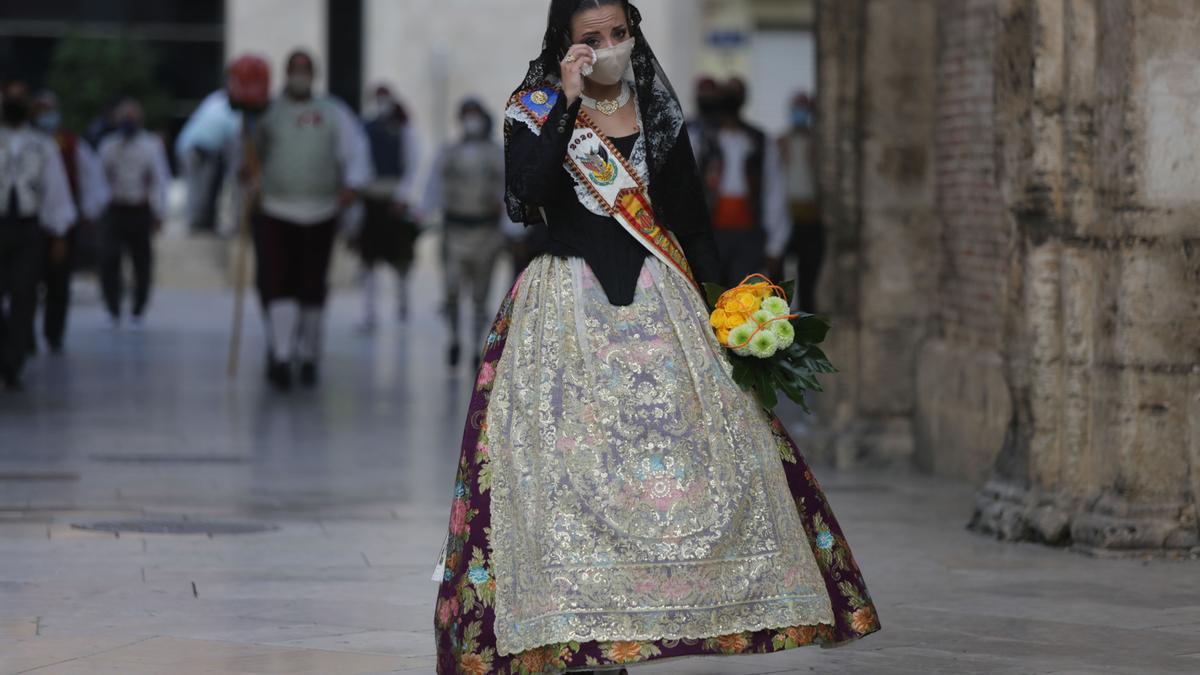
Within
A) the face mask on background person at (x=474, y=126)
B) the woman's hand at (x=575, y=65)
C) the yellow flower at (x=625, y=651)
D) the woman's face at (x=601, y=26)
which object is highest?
the woman's face at (x=601, y=26)

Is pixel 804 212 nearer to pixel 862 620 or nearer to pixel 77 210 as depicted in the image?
pixel 77 210

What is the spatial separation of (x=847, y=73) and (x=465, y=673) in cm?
663

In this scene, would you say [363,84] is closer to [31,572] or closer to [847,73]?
[847,73]

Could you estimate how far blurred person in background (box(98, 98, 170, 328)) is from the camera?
21203 millimetres

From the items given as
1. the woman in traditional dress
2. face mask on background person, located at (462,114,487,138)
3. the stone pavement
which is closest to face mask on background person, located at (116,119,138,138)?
face mask on background person, located at (462,114,487,138)

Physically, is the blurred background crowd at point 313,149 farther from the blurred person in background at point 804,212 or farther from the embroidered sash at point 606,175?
the embroidered sash at point 606,175

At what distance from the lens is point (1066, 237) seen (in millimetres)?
9109

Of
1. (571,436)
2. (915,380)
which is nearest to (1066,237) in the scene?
(915,380)

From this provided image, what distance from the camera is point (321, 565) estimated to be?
28.3 feet

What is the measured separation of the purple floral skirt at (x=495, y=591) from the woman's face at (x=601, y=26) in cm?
58

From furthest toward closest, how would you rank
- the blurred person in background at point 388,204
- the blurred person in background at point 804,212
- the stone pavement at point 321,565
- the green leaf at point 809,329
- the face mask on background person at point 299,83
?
the blurred person in background at point 388,204 < the blurred person in background at point 804,212 < the face mask on background person at point 299,83 < the stone pavement at point 321,565 < the green leaf at point 809,329

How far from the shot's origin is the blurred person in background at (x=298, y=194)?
1595cm

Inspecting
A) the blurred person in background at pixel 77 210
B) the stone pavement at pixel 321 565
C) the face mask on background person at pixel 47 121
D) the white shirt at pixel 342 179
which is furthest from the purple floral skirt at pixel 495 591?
the face mask on background person at pixel 47 121

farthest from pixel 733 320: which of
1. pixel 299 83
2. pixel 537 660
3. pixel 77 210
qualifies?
pixel 77 210
